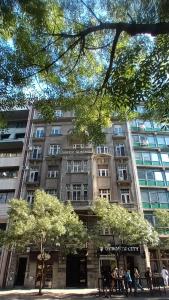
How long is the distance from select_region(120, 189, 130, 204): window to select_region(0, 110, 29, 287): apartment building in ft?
34.3

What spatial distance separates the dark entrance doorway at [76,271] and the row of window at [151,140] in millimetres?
14402

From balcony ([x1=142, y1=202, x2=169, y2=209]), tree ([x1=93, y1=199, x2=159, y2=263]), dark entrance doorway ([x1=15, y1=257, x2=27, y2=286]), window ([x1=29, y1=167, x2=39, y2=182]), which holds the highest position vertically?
window ([x1=29, y1=167, x2=39, y2=182])

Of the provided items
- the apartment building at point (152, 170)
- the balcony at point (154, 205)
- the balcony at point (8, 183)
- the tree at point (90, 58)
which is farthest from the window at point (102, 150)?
the tree at point (90, 58)

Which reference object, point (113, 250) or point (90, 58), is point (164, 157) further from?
point (90, 58)

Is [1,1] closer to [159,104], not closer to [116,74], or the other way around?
[116,74]

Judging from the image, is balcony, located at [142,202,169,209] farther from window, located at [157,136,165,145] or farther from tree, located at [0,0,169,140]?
tree, located at [0,0,169,140]

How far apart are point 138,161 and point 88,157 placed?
5713mm

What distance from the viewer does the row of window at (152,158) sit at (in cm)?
3148

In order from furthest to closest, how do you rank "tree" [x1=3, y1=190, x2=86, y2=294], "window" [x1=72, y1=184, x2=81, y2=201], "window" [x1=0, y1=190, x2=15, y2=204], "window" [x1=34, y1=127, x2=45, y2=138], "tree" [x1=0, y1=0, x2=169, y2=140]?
"window" [x1=34, y1=127, x2=45, y2=138] < "window" [x1=0, y1=190, x2=15, y2=204] < "window" [x1=72, y1=184, x2=81, y2=201] < "tree" [x1=3, y1=190, x2=86, y2=294] < "tree" [x1=0, y1=0, x2=169, y2=140]

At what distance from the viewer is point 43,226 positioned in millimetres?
18875

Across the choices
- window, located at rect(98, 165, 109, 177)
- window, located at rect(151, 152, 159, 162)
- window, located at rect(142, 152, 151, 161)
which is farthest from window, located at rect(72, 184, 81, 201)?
window, located at rect(151, 152, 159, 162)

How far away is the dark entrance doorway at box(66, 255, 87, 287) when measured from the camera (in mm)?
24312

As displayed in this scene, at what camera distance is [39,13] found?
7949 mm

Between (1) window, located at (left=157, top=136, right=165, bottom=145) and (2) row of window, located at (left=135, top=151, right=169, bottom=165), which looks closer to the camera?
(2) row of window, located at (left=135, top=151, right=169, bottom=165)
